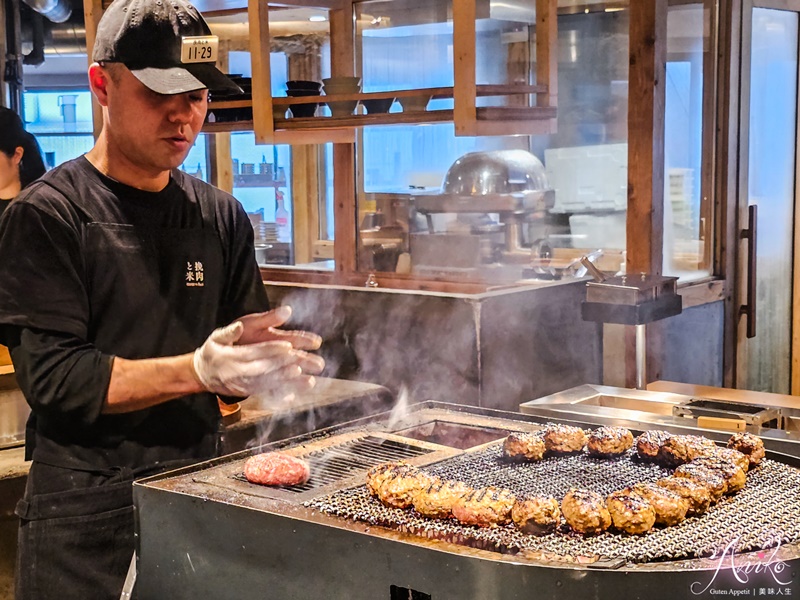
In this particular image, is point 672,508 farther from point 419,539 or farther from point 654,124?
point 654,124

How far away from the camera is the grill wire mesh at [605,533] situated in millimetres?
1706

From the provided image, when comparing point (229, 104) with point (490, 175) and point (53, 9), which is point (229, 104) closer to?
point (490, 175)

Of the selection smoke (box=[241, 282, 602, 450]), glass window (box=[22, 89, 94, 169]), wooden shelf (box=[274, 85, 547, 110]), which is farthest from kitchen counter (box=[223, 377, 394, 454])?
glass window (box=[22, 89, 94, 169])

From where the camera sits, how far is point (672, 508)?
183cm

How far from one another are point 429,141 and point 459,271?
0.89 meters

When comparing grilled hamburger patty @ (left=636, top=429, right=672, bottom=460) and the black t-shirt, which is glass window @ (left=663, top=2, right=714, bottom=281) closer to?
grilled hamburger patty @ (left=636, top=429, right=672, bottom=460)

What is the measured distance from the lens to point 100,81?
228 cm

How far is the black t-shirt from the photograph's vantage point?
2068 mm

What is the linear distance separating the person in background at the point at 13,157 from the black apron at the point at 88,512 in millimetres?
2638

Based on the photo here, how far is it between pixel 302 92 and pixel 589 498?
2962 millimetres

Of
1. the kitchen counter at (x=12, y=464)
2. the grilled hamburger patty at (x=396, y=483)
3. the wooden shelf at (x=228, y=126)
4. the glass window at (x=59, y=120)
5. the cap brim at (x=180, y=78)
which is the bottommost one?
the kitchen counter at (x=12, y=464)
